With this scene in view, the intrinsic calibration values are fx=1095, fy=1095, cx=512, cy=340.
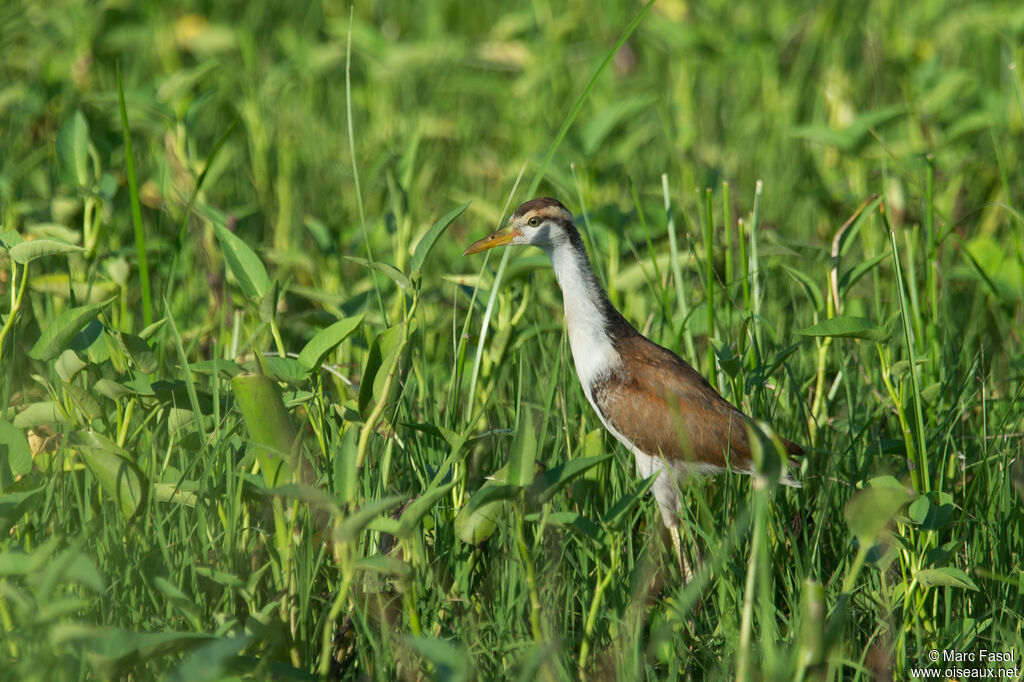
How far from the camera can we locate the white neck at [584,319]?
3775 millimetres

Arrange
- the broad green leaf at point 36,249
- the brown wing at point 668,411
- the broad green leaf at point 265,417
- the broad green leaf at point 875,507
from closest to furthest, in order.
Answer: the broad green leaf at point 875,507, the broad green leaf at point 265,417, the broad green leaf at point 36,249, the brown wing at point 668,411

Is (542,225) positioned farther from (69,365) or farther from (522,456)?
(69,365)

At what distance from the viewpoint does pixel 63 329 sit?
2.88 m

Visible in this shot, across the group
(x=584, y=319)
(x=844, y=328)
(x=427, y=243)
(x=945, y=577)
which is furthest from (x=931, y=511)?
(x=427, y=243)

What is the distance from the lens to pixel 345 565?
2408 millimetres

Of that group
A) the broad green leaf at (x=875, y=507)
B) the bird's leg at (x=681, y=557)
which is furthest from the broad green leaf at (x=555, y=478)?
the bird's leg at (x=681, y=557)

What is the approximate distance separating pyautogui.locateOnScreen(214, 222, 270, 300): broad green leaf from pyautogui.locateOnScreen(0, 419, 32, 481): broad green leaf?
2.61ft

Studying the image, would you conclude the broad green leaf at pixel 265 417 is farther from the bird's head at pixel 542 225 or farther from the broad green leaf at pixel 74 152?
the broad green leaf at pixel 74 152

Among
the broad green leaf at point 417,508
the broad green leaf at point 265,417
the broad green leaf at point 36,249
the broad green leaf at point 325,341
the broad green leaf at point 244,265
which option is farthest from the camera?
the broad green leaf at point 244,265

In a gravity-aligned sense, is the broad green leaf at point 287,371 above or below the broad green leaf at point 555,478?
above

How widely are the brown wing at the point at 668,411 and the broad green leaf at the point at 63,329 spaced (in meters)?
1.67

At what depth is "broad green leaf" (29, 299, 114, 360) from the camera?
285cm

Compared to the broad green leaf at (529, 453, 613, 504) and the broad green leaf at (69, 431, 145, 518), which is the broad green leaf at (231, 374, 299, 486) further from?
the broad green leaf at (529, 453, 613, 504)

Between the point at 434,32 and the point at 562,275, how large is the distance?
4.37 metres
